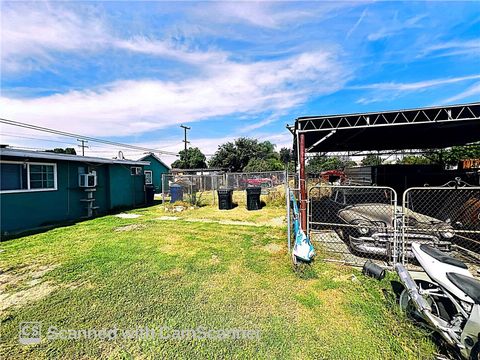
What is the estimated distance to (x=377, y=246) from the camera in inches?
176

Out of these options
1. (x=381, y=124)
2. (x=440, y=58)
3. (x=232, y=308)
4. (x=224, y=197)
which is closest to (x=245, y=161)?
(x=224, y=197)

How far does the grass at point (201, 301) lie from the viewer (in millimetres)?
2367

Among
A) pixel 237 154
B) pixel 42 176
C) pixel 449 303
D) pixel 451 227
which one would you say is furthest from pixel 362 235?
pixel 237 154

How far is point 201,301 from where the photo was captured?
3.25 metres

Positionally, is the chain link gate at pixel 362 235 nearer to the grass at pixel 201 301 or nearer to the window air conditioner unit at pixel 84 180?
the grass at pixel 201 301

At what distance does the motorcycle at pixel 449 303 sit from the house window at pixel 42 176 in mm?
11075

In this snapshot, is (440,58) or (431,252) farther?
(440,58)

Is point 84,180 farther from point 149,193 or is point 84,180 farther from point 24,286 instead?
point 24,286

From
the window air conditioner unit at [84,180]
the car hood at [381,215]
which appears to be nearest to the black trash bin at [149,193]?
the window air conditioner unit at [84,180]

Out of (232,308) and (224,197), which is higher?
(224,197)

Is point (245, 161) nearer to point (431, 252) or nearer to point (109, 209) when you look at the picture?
point (109, 209)

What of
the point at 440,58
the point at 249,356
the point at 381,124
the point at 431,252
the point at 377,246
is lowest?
the point at 249,356

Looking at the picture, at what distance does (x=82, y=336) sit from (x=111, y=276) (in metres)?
1.59

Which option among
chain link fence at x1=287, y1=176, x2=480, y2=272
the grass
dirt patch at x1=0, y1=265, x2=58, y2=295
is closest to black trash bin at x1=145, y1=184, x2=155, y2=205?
the grass
